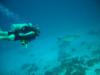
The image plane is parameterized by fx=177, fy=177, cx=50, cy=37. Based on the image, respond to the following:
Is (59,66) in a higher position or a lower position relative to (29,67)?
lower

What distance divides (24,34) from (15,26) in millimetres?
104

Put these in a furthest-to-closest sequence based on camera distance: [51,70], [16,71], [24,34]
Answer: [16,71], [51,70], [24,34]

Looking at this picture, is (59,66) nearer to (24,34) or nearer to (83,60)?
(83,60)

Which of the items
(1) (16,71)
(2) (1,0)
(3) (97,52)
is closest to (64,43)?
(3) (97,52)

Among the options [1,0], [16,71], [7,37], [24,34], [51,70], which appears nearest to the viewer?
[24,34]

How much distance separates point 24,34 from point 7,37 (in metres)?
0.20

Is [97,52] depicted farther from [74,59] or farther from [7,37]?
[7,37]

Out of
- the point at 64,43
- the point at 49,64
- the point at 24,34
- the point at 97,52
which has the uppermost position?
the point at 64,43

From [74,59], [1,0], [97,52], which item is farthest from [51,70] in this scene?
[1,0]

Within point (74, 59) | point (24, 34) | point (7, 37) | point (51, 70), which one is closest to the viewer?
point (24, 34)

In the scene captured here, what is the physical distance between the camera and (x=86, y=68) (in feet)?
26.4

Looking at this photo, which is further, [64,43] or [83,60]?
[64,43]

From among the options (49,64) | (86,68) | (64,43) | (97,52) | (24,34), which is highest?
(64,43)

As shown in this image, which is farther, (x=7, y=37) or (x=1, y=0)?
(x=1, y=0)
